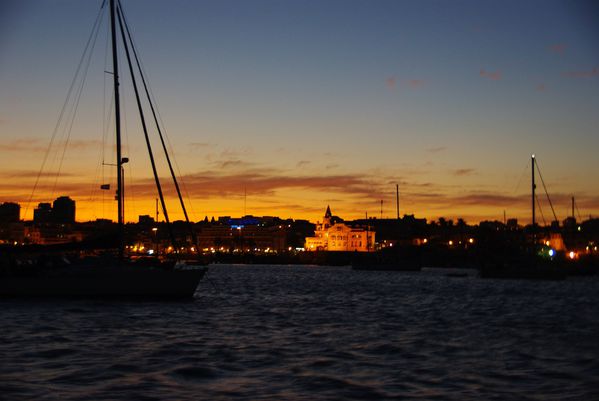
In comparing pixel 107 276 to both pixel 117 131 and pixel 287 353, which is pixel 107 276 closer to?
pixel 117 131

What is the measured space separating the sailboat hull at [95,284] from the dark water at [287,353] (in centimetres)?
67

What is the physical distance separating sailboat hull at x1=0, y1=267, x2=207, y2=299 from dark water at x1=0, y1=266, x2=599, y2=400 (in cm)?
67

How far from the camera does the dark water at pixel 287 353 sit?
57.3ft

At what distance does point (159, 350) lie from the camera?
77.5ft

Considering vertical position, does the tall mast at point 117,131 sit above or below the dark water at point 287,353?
above

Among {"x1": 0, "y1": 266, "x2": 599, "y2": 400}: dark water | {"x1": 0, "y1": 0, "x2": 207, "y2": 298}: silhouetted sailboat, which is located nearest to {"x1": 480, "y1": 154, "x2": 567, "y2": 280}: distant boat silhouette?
{"x1": 0, "y1": 266, "x2": 599, "y2": 400}: dark water

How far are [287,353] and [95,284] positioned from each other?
16101 millimetres

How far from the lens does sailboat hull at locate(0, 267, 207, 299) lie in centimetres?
3659

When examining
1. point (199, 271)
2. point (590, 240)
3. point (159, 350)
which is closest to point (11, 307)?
point (199, 271)

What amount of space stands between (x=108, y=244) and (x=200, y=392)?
860 inches

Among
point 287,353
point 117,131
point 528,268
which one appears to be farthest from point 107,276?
point 528,268

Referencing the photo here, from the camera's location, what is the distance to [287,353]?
2334cm

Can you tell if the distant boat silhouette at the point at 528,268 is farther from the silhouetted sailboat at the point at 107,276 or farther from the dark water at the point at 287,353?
the silhouetted sailboat at the point at 107,276

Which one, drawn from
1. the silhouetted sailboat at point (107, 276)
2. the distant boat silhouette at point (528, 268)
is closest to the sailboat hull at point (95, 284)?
the silhouetted sailboat at point (107, 276)
